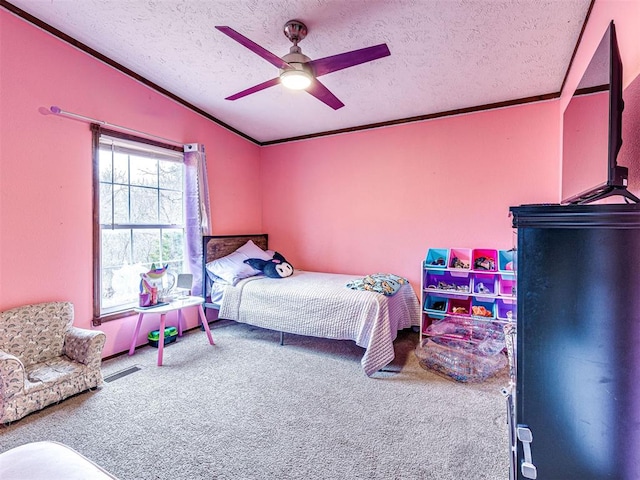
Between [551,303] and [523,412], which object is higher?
[551,303]

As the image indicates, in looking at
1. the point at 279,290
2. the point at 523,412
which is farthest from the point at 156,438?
the point at 523,412

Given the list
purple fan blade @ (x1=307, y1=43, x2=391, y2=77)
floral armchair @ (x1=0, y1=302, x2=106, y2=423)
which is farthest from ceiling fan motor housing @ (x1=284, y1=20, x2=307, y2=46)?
floral armchair @ (x1=0, y1=302, x2=106, y2=423)

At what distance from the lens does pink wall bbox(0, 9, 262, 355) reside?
2.45m

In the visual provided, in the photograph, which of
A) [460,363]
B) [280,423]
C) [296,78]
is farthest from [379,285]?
[296,78]

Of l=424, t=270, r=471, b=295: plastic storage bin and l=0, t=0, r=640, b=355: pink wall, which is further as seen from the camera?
l=424, t=270, r=471, b=295: plastic storage bin

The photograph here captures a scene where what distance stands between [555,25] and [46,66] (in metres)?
3.92

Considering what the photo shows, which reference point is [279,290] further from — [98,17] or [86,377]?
[98,17]

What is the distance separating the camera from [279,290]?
3389 mm

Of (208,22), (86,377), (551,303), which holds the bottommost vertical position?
(86,377)

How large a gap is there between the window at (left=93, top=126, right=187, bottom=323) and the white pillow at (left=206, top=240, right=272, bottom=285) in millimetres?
413

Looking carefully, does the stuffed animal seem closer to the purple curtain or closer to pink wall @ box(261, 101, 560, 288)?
the purple curtain

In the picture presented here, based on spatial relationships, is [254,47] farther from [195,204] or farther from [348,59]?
[195,204]

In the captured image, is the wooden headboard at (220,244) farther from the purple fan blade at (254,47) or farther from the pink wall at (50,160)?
the purple fan blade at (254,47)

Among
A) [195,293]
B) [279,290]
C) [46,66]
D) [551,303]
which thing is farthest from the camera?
[195,293]
